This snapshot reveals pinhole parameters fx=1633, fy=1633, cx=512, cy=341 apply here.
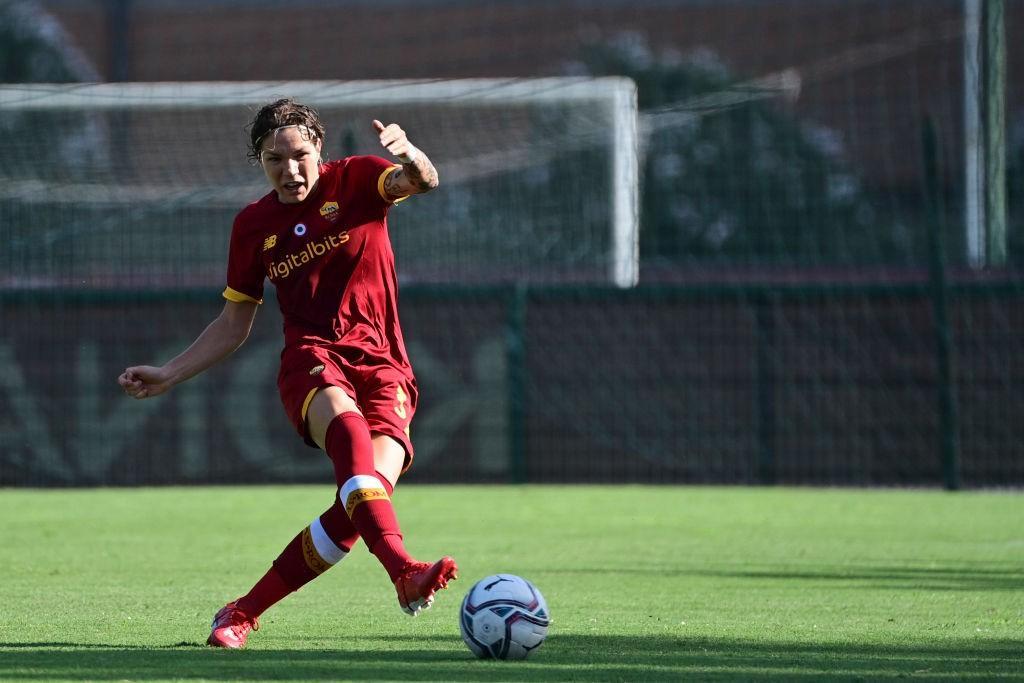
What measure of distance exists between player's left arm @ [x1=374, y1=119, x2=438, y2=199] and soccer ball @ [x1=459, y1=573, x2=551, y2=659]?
1.39 m

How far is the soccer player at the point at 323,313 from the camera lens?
5.39 m

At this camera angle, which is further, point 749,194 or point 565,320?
point 749,194

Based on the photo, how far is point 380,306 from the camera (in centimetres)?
571

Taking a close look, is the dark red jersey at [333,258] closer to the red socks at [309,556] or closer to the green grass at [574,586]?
the red socks at [309,556]

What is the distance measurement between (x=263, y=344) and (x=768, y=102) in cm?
2194

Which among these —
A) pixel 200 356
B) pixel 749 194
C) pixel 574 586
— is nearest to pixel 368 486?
pixel 200 356

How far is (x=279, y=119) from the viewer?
5.55 metres

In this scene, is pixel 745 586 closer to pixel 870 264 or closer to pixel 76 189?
pixel 870 264

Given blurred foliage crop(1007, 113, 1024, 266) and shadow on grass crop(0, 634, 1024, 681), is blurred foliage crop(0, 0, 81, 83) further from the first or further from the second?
shadow on grass crop(0, 634, 1024, 681)

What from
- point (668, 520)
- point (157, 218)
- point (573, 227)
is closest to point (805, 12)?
point (573, 227)

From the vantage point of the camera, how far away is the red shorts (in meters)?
5.43

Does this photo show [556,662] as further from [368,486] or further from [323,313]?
[323,313]

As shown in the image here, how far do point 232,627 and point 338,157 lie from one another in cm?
1003

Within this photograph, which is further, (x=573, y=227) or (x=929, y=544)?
(x=573, y=227)
